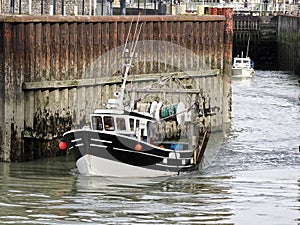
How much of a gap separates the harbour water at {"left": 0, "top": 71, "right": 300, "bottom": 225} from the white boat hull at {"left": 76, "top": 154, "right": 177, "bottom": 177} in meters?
0.24

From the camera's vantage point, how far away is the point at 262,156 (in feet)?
120

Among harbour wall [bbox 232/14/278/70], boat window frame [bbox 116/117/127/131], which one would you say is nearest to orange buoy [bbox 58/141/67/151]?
boat window frame [bbox 116/117/127/131]

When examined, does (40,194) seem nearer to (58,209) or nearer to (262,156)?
(58,209)

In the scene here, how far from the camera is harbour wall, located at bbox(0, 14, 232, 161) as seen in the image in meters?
32.0

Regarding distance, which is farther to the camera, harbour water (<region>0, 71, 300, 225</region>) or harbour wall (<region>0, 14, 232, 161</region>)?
harbour wall (<region>0, 14, 232, 161</region>)

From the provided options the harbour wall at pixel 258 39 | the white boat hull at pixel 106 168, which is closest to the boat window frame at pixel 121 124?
the white boat hull at pixel 106 168

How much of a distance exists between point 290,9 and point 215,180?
79947 mm

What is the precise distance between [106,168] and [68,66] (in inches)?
203

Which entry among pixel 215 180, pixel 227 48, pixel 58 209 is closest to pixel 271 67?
pixel 227 48

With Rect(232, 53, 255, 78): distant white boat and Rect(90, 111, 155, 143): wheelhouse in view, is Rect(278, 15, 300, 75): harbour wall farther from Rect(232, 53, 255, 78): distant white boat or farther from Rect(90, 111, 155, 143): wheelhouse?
Rect(90, 111, 155, 143): wheelhouse

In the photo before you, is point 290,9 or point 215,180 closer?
point 215,180

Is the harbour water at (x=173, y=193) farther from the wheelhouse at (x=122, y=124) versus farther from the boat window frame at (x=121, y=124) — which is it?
the boat window frame at (x=121, y=124)

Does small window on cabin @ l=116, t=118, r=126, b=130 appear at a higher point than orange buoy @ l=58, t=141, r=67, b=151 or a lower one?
higher

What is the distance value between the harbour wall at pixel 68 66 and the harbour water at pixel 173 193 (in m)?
1.06
